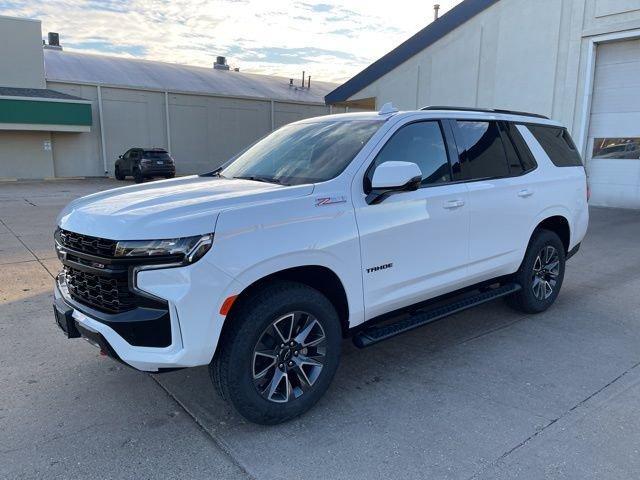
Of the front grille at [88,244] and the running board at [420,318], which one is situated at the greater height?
the front grille at [88,244]

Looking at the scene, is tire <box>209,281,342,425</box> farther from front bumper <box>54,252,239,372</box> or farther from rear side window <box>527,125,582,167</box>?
rear side window <box>527,125,582,167</box>

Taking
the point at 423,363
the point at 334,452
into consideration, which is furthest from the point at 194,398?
the point at 423,363

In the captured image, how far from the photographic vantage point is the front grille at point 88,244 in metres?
2.88

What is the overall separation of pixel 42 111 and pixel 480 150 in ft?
91.0

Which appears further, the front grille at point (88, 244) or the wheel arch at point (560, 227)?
the wheel arch at point (560, 227)

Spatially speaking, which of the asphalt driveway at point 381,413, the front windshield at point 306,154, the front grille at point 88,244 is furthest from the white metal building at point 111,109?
the front grille at point 88,244

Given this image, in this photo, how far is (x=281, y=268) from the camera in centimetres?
306

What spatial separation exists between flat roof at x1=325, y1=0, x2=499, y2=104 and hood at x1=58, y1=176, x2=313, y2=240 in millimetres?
15757

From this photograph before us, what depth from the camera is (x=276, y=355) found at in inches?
126

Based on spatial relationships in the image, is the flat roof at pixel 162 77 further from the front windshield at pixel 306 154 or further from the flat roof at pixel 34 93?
the front windshield at pixel 306 154

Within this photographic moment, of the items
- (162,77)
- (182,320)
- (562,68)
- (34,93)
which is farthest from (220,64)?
(182,320)

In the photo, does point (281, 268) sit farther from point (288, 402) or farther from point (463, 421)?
point (463, 421)

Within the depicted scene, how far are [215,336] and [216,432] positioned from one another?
730 mm

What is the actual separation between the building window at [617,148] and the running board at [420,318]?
37.3ft
